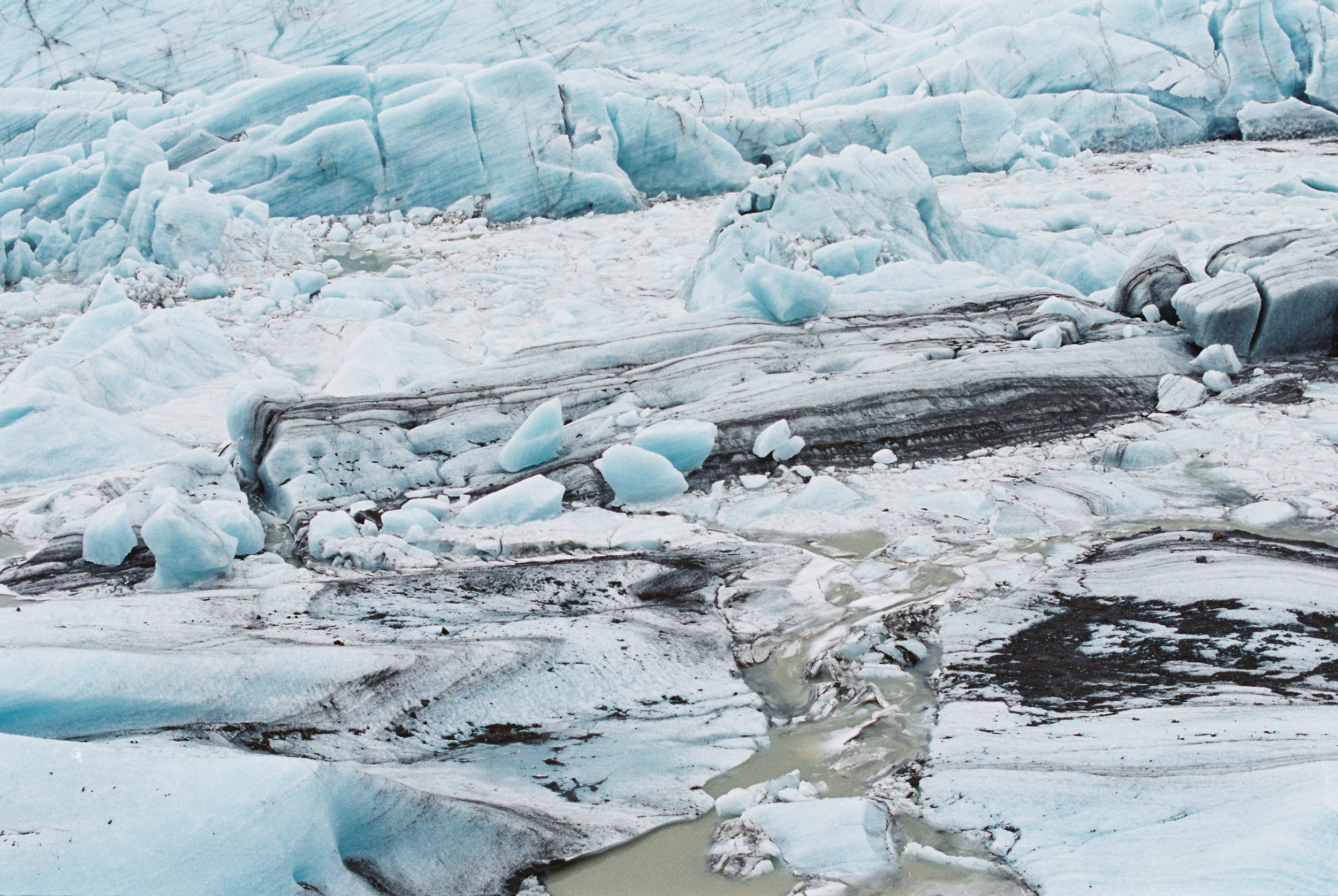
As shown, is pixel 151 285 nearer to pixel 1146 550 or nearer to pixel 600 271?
pixel 600 271

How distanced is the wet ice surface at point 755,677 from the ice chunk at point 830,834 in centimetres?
5

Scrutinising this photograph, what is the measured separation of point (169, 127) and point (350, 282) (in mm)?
5778

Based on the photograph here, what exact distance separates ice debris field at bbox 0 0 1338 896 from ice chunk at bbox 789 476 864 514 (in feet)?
0.07

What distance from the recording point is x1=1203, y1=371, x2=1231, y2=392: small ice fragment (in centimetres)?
489

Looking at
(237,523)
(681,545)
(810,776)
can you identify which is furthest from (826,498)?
(237,523)

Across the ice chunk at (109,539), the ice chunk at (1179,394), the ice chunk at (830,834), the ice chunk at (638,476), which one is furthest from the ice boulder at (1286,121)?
the ice chunk at (109,539)

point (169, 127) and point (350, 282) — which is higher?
point (169, 127)

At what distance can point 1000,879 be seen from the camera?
77.3 inches

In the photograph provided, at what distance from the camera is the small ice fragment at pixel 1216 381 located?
4895 mm

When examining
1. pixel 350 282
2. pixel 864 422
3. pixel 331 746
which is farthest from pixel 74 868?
pixel 350 282

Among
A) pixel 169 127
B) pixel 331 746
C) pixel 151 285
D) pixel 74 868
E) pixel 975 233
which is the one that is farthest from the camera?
pixel 169 127

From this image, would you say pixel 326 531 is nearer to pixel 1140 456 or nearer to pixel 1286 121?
pixel 1140 456

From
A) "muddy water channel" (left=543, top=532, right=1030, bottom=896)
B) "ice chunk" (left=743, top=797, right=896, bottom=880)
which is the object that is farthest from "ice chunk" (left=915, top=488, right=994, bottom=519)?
"ice chunk" (left=743, top=797, right=896, bottom=880)

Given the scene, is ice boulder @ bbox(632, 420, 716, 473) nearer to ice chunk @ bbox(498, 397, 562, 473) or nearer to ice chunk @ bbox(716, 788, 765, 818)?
A: ice chunk @ bbox(498, 397, 562, 473)
